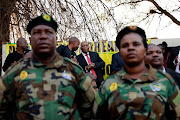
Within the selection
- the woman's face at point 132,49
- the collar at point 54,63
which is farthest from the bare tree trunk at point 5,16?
the woman's face at point 132,49

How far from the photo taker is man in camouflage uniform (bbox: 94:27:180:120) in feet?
5.49

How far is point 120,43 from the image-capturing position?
1.99 meters

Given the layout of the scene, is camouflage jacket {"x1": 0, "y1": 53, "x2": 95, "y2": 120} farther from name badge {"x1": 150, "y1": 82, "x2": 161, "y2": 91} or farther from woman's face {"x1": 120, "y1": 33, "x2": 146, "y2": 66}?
name badge {"x1": 150, "y1": 82, "x2": 161, "y2": 91}

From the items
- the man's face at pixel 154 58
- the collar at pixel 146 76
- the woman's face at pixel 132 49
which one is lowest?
the collar at pixel 146 76

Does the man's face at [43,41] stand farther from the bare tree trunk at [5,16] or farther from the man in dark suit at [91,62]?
the bare tree trunk at [5,16]

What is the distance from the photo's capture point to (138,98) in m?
1.69

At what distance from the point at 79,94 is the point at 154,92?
0.77 metres

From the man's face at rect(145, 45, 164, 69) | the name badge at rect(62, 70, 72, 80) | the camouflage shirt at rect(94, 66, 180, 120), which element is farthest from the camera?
the man's face at rect(145, 45, 164, 69)

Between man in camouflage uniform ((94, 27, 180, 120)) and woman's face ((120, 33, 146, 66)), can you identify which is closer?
man in camouflage uniform ((94, 27, 180, 120))

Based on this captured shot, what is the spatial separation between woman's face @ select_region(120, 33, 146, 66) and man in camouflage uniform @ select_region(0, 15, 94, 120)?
490 millimetres

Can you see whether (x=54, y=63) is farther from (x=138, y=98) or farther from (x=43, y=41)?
(x=138, y=98)

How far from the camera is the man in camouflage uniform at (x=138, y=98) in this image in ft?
5.49

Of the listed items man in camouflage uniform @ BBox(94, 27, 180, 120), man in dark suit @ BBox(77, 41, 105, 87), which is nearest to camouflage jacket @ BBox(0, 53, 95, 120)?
man in camouflage uniform @ BBox(94, 27, 180, 120)

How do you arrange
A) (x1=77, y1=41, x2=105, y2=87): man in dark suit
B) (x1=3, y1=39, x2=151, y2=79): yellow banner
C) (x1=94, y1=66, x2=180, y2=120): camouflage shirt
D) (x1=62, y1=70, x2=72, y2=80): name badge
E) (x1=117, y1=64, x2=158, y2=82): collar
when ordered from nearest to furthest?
(x1=94, y1=66, x2=180, y2=120): camouflage shirt → (x1=117, y1=64, x2=158, y2=82): collar → (x1=62, y1=70, x2=72, y2=80): name badge → (x1=77, y1=41, x2=105, y2=87): man in dark suit → (x1=3, y1=39, x2=151, y2=79): yellow banner
